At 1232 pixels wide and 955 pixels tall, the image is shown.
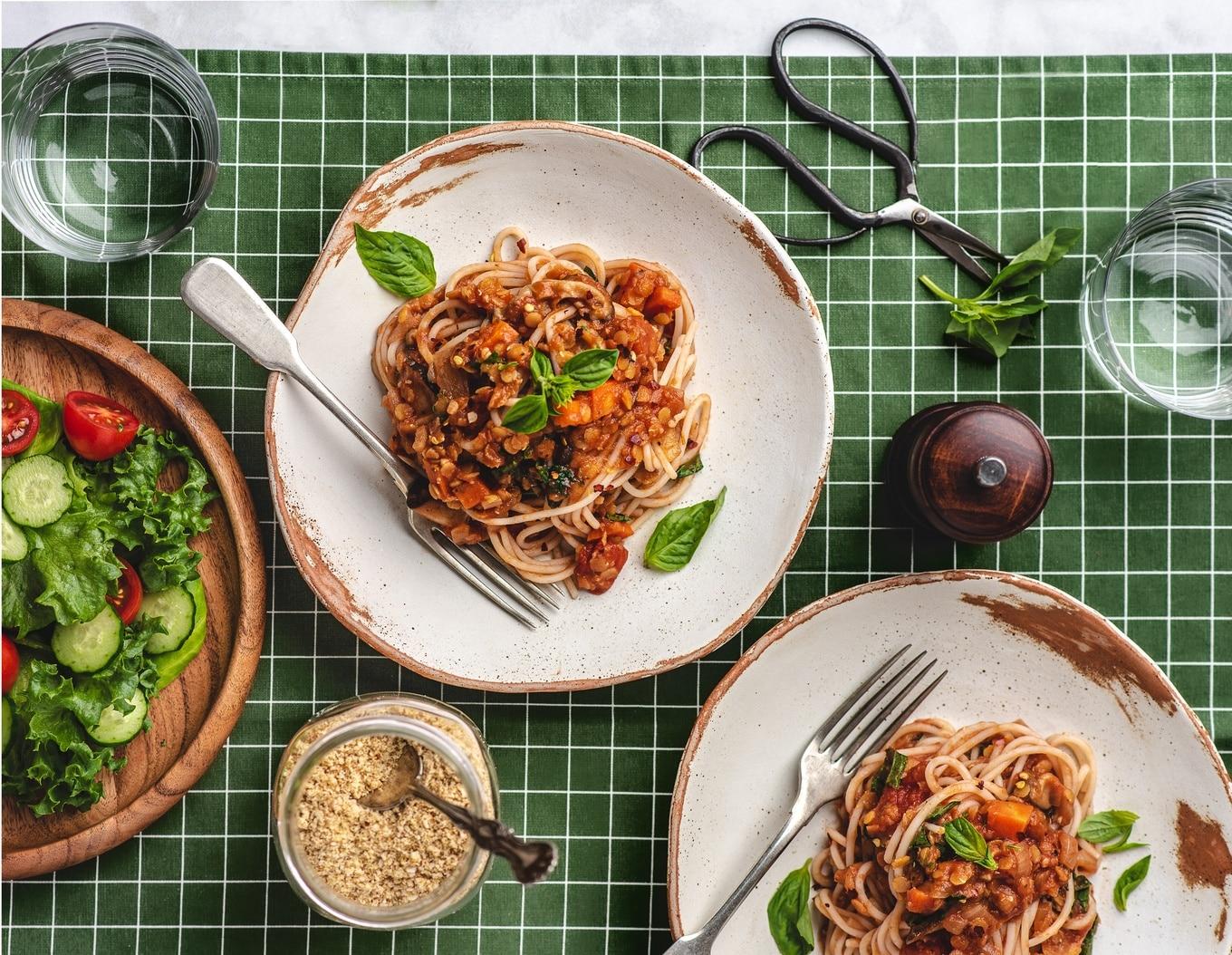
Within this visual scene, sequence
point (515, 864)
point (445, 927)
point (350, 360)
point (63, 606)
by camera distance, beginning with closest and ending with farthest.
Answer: point (515, 864), point (63, 606), point (350, 360), point (445, 927)

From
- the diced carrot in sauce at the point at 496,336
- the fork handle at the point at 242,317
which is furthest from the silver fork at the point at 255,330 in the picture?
the diced carrot in sauce at the point at 496,336

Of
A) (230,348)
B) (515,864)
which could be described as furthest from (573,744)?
(230,348)

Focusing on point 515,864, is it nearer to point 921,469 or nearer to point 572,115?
point 921,469

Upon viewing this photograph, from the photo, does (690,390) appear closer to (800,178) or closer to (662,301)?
(662,301)

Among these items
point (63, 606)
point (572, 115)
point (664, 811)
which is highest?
point (572, 115)

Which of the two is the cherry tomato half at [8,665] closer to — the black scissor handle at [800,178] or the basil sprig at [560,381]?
the basil sprig at [560,381]
